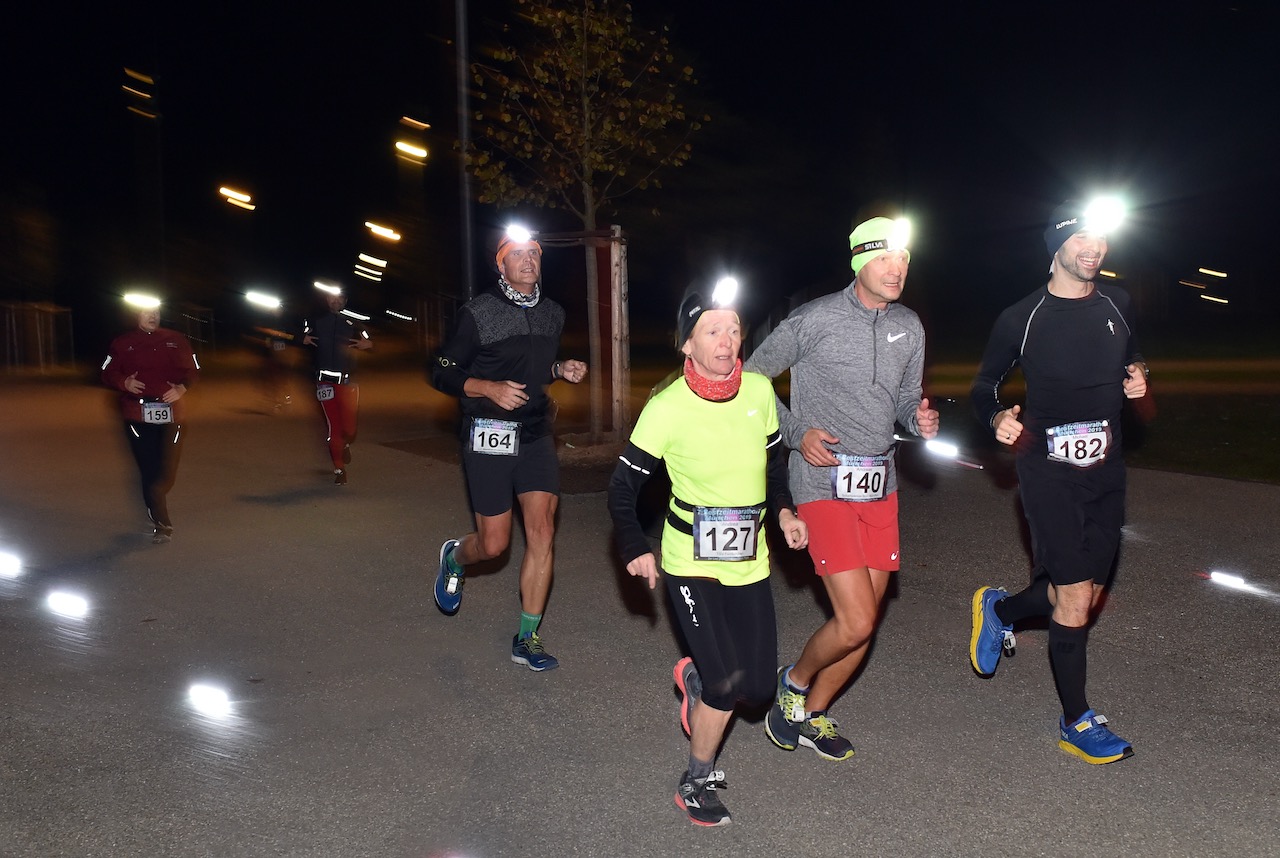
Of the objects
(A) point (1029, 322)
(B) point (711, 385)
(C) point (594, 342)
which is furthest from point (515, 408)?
(C) point (594, 342)

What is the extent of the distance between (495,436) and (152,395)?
13.9ft

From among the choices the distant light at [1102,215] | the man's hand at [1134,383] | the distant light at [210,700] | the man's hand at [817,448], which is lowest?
the distant light at [210,700]

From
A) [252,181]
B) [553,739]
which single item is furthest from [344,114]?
[553,739]

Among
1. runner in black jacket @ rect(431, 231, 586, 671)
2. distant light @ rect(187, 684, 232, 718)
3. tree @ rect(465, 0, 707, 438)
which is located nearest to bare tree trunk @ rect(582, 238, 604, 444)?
tree @ rect(465, 0, 707, 438)

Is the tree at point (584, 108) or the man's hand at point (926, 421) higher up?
the tree at point (584, 108)

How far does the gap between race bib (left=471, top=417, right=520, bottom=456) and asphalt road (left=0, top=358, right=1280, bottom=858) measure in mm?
1099

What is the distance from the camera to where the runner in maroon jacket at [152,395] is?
9.01 metres

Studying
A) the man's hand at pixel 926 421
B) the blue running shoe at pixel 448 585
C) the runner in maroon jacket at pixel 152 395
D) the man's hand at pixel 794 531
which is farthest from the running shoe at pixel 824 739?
the runner in maroon jacket at pixel 152 395

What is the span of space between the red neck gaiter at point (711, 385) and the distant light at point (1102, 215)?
5.51 ft

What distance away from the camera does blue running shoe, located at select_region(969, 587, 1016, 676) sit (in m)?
5.73

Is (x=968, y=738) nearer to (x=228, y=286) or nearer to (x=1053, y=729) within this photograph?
(x=1053, y=729)

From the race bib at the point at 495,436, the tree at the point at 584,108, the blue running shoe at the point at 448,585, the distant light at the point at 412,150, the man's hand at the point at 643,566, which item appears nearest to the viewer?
the man's hand at the point at 643,566

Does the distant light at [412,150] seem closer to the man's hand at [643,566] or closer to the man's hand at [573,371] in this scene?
the man's hand at [573,371]

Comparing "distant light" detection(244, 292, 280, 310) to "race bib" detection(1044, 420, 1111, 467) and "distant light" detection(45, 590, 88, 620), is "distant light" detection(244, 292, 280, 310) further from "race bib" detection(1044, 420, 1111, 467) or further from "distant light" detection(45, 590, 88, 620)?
"race bib" detection(1044, 420, 1111, 467)
